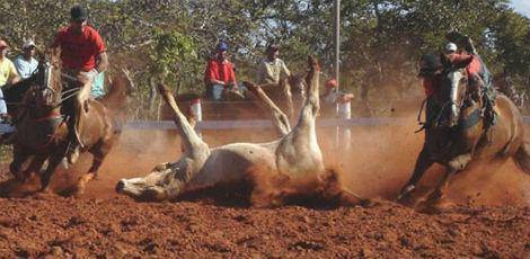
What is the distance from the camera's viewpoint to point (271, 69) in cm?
1606

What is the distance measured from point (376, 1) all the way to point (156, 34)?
9.92 meters

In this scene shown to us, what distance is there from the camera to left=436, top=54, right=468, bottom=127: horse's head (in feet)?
33.3

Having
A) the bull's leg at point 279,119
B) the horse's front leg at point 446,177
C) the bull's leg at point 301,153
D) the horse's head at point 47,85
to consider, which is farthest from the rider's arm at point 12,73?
the horse's front leg at point 446,177

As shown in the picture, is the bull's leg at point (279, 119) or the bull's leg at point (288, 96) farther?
the bull's leg at point (288, 96)

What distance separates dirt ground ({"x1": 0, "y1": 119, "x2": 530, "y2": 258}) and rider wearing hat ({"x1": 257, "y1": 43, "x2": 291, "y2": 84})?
4660mm

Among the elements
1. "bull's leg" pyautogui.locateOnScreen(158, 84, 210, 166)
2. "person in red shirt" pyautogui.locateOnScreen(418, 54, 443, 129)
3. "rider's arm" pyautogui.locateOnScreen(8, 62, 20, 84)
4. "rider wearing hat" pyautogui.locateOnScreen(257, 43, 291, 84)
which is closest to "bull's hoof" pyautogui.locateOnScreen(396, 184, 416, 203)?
"person in red shirt" pyautogui.locateOnScreen(418, 54, 443, 129)

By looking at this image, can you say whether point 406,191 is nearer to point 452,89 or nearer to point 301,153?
point 452,89

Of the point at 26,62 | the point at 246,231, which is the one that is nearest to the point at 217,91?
the point at 26,62

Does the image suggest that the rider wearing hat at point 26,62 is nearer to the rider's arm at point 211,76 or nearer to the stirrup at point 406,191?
the rider's arm at point 211,76

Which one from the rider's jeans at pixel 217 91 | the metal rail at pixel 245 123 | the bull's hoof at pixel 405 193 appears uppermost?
the rider's jeans at pixel 217 91

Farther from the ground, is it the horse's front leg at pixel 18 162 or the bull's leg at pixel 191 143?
the bull's leg at pixel 191 143

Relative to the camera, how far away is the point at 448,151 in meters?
10.5

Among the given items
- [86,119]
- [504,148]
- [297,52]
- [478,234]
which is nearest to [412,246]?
[478,234]

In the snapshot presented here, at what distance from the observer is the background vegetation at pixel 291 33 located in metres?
20.9
